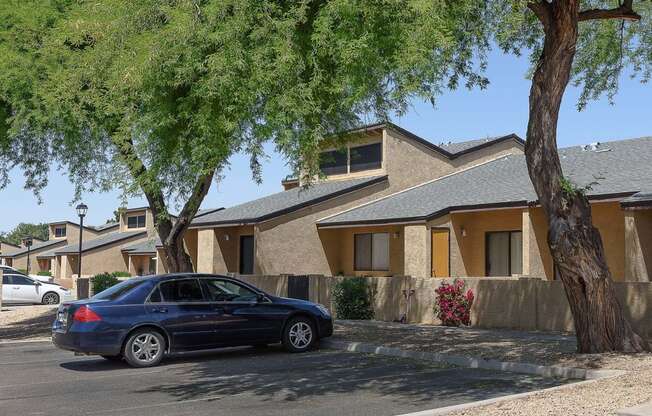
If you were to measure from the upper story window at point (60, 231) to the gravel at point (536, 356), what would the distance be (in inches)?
2135

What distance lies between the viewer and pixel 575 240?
497 inches

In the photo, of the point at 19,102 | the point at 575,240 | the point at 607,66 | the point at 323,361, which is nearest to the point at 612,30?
the point at 607,66

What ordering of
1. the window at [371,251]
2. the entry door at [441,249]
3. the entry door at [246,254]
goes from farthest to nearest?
1. the entry door at [246,254]
2. the window at [371,251]
3. the entry door at [441,249]

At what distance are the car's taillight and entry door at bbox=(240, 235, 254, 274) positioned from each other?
17221mm

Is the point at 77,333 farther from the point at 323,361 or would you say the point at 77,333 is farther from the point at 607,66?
the point at 607,66

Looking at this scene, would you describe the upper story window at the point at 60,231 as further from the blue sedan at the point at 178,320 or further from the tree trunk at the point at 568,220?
the tree trunk at the point at 568,220

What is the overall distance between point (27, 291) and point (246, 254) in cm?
1051

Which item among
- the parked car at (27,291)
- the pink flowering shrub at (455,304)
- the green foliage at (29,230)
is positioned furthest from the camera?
the green foliage at (29,230)

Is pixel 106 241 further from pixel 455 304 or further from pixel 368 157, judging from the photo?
pixel 455 304

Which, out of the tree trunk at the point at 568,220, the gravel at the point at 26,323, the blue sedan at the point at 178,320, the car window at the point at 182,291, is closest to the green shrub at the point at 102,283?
the gravel at the point at 26,323

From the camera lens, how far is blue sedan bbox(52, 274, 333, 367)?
1330 cm

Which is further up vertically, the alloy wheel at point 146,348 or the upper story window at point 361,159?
the upper story window at point 361,159

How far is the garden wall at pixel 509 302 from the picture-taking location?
54.6ft

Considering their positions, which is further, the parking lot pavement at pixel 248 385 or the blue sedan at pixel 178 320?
the blue sedan at pixel 178 320
